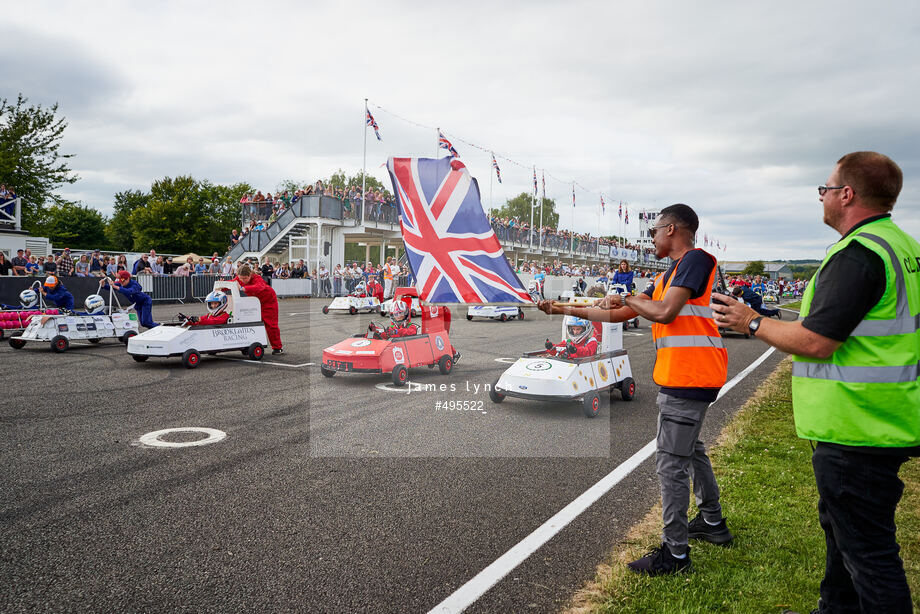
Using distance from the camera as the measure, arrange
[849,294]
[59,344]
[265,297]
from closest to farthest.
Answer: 1. [849,294]
2. [59,344]
3. [265,297]

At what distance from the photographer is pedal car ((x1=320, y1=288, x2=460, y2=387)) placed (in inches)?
364

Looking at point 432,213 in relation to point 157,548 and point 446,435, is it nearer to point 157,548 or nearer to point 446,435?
point 446,435

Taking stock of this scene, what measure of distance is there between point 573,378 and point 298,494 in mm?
3991

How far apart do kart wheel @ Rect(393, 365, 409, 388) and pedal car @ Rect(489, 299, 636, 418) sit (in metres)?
1.71

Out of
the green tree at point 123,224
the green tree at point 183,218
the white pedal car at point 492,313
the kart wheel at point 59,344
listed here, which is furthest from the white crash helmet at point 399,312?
the green tree at point 123,224

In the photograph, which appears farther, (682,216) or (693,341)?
(682,216)

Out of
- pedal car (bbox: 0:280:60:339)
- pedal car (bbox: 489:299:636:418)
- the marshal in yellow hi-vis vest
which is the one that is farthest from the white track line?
pedal car (bbox: 0:280:60:339)

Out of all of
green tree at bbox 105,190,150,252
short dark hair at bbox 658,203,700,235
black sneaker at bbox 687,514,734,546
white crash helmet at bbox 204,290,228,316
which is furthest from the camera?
green tree at bbox 105,190,150,252

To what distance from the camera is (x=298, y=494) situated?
466 cm

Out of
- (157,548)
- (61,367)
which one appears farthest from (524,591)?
(61,367)

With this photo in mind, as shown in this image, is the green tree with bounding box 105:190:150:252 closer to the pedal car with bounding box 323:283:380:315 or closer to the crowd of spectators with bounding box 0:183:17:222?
the crowd of spectators with bounding box 0:183:17:222

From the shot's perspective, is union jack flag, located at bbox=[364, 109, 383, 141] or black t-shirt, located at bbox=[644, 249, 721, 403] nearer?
black t-shirt, located at bbox=[644, 249, 721, 403]

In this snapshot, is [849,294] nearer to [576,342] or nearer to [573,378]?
[573,378]

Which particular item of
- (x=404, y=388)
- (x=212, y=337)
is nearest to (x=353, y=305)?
(x=212, y=337)
